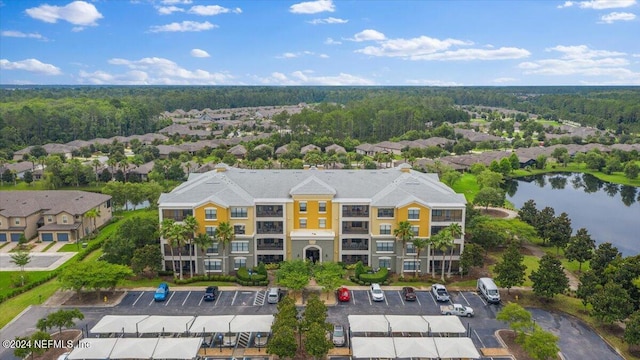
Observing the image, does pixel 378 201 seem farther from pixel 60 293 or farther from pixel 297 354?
pixel 60 293

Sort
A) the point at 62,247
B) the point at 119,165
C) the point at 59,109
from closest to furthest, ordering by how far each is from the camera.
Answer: the point at 62,247 < the point at 119,165 < the point at 59,109

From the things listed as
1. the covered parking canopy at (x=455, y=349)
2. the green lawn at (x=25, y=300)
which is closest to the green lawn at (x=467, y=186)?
the covered parking canopy at (x=455, y=349)

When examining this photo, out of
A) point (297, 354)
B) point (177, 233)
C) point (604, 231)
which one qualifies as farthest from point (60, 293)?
point (604, 231)

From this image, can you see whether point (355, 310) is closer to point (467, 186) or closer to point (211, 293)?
point (211, 293)

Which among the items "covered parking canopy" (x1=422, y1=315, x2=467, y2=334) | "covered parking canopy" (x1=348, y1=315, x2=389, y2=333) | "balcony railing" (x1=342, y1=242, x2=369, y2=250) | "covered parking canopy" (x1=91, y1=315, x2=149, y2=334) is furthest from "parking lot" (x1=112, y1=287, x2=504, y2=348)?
"balcony railing" (x1=342, y1=242, x2=369, y2=250)

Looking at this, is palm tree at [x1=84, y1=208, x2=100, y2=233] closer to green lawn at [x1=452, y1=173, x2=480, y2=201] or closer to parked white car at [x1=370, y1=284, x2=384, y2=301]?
parked white car at [x1=370, y1=284, x2=384, y2=301]

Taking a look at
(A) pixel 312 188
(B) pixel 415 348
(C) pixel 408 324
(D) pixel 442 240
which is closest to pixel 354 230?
(A) pixel 312 188
